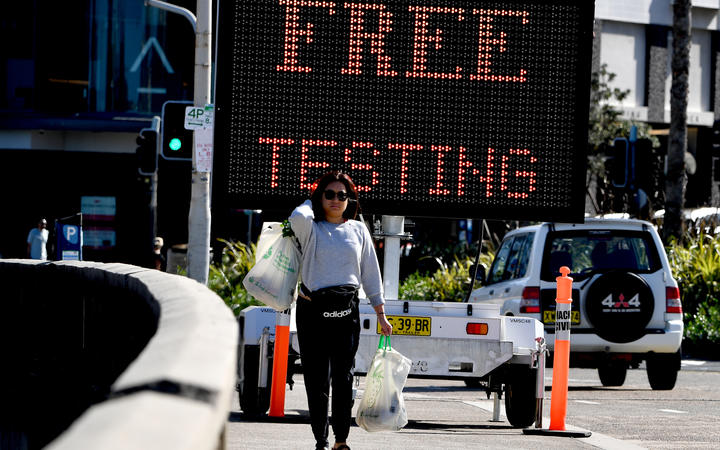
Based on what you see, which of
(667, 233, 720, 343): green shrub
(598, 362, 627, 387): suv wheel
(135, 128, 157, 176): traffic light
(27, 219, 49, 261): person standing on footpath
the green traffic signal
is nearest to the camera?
(598, 362, 627, 387): suv wheel

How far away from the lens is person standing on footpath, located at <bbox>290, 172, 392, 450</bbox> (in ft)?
25.2

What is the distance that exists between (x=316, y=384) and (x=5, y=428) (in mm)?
2009

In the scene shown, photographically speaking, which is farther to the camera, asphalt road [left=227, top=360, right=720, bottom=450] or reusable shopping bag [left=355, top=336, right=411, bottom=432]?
asphalt road [left=227, top=360, right=720, bottom=450]

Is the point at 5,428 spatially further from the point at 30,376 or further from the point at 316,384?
the point at 316,384

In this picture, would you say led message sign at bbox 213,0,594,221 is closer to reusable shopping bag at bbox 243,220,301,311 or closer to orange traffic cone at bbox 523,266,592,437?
orange traffic cone at bbox 523,266,592,437

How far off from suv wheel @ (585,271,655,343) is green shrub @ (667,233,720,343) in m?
7.00

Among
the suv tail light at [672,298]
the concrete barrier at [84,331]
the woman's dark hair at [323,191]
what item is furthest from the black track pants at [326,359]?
the suv tail light at [672,298]

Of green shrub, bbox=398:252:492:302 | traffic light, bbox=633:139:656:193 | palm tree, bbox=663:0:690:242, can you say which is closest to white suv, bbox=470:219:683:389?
traffic light, bbox=633:139:656:193

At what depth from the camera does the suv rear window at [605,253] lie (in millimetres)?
14578

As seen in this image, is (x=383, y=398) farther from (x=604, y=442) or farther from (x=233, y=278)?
(x=233, y=278)

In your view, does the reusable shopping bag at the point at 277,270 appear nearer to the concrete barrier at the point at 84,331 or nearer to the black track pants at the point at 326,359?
the black track pants at the point at 326,359

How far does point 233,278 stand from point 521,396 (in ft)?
40.5

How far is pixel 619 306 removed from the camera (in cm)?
1415

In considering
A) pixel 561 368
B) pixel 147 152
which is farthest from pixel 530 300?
pixel 147 152
